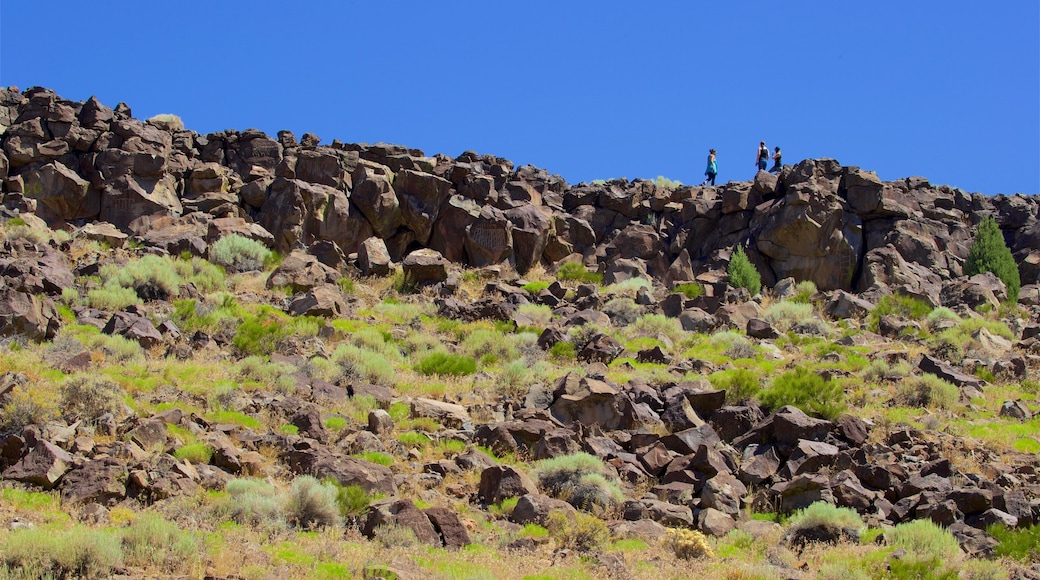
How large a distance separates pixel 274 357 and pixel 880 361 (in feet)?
40.6

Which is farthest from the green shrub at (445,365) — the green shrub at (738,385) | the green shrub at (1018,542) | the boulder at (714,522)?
the green shrub at (1018,542)

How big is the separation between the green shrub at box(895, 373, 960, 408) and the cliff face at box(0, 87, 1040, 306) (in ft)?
35.0

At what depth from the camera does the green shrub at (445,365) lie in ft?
63.6

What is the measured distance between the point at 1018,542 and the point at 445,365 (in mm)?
11012

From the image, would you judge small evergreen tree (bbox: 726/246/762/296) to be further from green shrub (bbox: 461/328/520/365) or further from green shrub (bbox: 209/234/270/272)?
green shrub (bbox: 209/234/270/272)

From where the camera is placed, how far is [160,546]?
9273 mm

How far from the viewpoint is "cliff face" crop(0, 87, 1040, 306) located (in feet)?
96.5

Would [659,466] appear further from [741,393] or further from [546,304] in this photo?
[546,304]

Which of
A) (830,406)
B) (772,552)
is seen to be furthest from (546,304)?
(772,552)

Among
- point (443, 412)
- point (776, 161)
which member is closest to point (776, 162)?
point (776, 161)

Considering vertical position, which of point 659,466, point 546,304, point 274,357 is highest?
point 546,304

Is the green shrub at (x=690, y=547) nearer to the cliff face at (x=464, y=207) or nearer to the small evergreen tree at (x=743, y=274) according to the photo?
the cliff face at (x=464, y=207)

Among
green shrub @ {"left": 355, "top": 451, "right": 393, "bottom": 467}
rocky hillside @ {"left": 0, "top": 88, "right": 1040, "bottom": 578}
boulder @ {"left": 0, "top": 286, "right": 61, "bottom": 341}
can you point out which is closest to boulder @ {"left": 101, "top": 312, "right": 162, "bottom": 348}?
rocky hillside @ {"left": 0, "top": 88, "right": 1040, "bottom": 578}

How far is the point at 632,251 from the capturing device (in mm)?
33750
